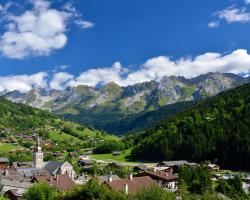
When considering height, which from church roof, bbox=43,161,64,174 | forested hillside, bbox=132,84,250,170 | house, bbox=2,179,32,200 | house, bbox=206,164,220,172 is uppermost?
forested hillside, bbox=132,84,250,170

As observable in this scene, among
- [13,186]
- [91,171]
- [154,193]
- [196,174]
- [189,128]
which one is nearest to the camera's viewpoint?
[154,193]

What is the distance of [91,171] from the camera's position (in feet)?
467

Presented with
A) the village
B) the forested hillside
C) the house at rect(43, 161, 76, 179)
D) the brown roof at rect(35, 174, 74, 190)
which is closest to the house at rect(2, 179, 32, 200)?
the village

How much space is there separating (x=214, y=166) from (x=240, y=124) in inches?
1361

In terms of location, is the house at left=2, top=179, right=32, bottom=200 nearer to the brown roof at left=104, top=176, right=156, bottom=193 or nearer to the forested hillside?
the brown roof at left=104, top=176, right=156, bottom=193

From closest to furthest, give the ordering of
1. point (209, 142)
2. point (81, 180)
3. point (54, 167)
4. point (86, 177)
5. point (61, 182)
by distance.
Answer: point (61, 182) → point (81, 180) → point (86, 177) → point (54, 167) → point (209, 142)

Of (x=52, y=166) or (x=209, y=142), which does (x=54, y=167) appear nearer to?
(x=52, y=166)

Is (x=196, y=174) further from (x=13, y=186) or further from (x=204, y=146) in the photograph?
(x=204, y=146)

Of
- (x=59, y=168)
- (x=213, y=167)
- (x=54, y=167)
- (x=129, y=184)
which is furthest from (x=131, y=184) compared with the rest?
(x=213, y=167)

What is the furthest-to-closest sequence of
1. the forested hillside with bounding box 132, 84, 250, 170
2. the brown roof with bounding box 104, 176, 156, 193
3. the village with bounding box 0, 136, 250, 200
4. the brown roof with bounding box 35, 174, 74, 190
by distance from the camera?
the forested hillside with bounding box 132, 84, 250, 170, the brown roof with bounding box 35, 174, 74, 190, the village with bounding box 0, 136, 250, 200, the brown roof with bounding box 104, 176, 156, 193

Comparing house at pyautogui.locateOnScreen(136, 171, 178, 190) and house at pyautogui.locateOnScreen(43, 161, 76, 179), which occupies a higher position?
house at pyautogui.locateOnScreen(43, 161, 76, 179)

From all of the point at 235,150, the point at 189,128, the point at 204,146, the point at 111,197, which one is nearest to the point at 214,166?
the point at 235,150

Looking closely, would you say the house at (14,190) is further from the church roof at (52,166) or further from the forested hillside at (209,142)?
the forested hillside at (209,142)

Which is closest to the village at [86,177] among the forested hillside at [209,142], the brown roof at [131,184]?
the brown roof at [131,184]
